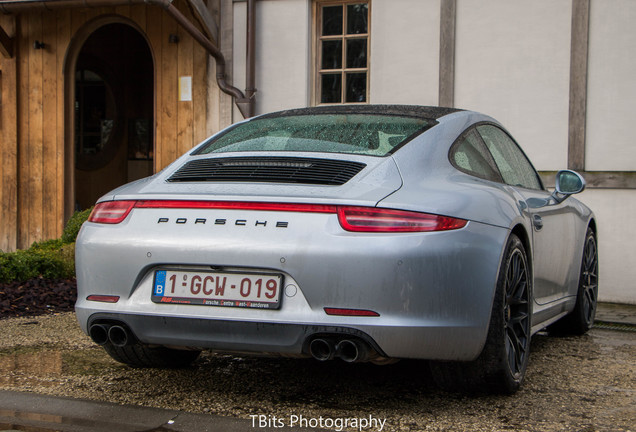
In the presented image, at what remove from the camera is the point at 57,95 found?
10.3 metres

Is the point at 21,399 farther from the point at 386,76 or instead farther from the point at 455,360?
the point at 386,76

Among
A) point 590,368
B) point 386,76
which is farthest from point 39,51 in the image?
point 590,368

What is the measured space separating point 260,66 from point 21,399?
6331mm

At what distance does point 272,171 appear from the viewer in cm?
330

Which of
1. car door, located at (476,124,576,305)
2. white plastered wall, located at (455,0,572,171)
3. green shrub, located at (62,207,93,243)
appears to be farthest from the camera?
green shrub, located at (62,207,93,243)

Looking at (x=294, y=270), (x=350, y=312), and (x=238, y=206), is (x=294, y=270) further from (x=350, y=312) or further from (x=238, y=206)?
(x=238, y=206)

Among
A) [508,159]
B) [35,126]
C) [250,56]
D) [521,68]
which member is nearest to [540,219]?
[508,159]

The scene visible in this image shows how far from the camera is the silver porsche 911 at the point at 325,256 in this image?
2.95 meters

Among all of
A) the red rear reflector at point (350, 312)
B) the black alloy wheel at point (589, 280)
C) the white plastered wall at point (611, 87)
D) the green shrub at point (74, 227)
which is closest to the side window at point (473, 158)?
the red rear reflector at point (350, 312)

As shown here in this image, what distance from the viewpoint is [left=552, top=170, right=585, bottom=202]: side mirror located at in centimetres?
464

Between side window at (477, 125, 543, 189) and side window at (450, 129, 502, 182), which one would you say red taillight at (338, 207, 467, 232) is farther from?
side window at (477, 125, 543, 189)

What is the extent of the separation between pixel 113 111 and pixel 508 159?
10.5 m

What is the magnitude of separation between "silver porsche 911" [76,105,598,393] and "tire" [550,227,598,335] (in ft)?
5.43

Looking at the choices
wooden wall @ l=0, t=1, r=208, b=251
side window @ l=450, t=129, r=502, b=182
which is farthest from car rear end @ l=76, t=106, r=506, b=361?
wooden wall @ l=0, t=1, r=208, b=251
